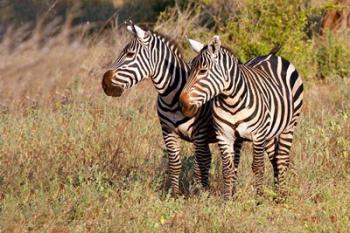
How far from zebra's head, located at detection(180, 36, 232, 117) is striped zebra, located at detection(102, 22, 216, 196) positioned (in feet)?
1.32

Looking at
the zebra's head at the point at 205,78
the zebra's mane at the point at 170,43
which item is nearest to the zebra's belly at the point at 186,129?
the zebra's head at the point at 205,78

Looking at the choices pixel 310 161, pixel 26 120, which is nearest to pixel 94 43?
pixel 26 120

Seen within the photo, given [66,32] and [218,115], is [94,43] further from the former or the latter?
[66,32]

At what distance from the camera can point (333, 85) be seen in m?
12.9

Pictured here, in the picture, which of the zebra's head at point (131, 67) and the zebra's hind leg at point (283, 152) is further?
the zebra's hind leg at point (283, 152)

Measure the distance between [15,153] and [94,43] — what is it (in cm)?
532

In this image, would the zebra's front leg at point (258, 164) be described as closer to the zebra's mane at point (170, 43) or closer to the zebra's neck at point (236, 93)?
the zebra's neck at point (236, 93)

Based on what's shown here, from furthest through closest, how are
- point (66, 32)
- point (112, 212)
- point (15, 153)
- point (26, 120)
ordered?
point (26, 120), point (15, 153), point (112, 212), point (66, 32)

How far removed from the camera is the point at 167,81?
721 cm

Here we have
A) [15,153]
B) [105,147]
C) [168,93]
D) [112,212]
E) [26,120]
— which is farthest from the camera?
[26,120]

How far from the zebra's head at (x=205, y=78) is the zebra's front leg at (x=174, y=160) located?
29.3 inches

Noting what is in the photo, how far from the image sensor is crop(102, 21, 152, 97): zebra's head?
22.4 feet

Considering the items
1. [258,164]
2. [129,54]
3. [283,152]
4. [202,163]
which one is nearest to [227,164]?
[258,164]

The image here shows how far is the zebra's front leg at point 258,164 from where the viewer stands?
7117 mm
